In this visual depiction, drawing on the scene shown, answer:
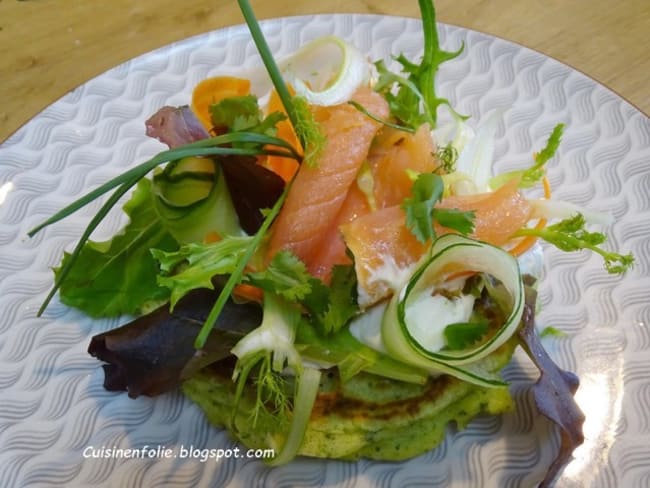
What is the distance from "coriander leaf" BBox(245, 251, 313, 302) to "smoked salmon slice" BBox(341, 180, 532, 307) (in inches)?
6.1

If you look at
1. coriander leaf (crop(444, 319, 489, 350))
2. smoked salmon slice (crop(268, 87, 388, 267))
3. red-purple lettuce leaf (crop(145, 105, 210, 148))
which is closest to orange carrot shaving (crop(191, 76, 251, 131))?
red-purple lettuce leaf (crop(145, 105, 210, 148))

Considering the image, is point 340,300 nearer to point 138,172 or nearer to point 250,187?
point 250,187

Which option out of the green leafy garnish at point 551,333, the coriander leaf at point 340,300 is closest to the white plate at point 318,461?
the green leafy garnish at point 551,333

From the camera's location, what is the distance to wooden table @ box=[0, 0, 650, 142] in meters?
3.13

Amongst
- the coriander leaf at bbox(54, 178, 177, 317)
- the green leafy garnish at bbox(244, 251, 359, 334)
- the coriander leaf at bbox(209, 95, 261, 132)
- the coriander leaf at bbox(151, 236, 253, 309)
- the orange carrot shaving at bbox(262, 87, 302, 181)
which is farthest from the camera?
the coriander leaf at bbox(54, 178, 177, 317)

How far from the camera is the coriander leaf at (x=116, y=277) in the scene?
7.17 feet

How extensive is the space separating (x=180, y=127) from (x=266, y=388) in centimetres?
90

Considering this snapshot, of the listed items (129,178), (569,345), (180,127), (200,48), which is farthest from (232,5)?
(569,345)

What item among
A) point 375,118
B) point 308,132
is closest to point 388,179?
point 375,118

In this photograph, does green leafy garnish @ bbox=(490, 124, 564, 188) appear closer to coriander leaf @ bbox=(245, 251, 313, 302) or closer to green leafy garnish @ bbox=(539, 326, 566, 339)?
green leafy garnish @ bbox=(539, 326, 566, 339)

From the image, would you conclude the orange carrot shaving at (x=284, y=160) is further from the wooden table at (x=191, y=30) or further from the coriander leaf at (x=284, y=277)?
the wooden table at (x=191, y=30)

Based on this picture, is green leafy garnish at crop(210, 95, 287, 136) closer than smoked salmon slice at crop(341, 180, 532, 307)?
No

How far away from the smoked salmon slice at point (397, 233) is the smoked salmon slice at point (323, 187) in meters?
0.10

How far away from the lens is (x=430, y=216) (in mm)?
1726
